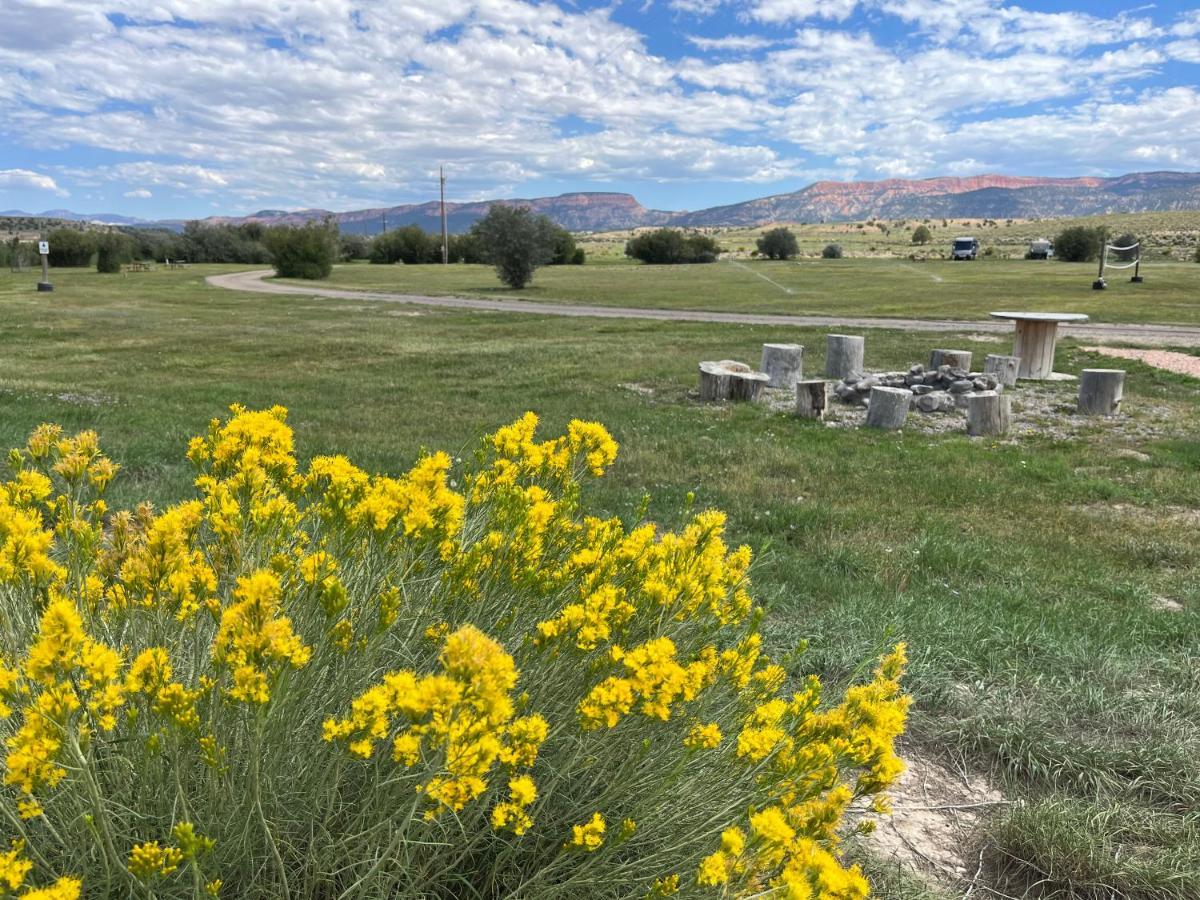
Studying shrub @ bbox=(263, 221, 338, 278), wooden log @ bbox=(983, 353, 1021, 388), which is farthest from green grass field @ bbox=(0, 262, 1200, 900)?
shrub @ bbox=(263, 221, 338, 278)

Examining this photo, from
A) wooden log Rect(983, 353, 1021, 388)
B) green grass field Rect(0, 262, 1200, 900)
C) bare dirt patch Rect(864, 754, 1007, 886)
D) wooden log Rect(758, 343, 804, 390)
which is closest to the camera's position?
bare dirt patch Rect(864, 754, 1007, 886)

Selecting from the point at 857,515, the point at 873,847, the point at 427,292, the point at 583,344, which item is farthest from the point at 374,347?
the point at 427,292

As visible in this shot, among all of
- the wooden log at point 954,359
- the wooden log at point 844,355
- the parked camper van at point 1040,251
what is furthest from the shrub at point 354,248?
the wooden log at point 954,359

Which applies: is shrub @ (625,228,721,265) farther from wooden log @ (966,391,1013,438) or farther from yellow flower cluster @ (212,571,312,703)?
yellow flower cluster @ (212,571,312,703)

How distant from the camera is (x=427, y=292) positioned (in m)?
34.9

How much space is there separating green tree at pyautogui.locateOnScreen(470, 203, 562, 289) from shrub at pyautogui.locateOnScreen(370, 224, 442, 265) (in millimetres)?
33410

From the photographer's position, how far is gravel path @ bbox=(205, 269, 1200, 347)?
18.9 m

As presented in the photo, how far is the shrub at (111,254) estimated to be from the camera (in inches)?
1934

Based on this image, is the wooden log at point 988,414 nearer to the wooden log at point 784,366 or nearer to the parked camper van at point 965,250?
the wooden log at point 784,366

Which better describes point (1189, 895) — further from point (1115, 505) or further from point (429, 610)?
point (1115, 505)

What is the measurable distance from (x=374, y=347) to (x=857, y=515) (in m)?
13.0

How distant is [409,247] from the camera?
6838 cm

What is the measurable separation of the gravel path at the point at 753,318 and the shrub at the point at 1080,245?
38863mm

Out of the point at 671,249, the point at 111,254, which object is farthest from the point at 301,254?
the point at 671,249
